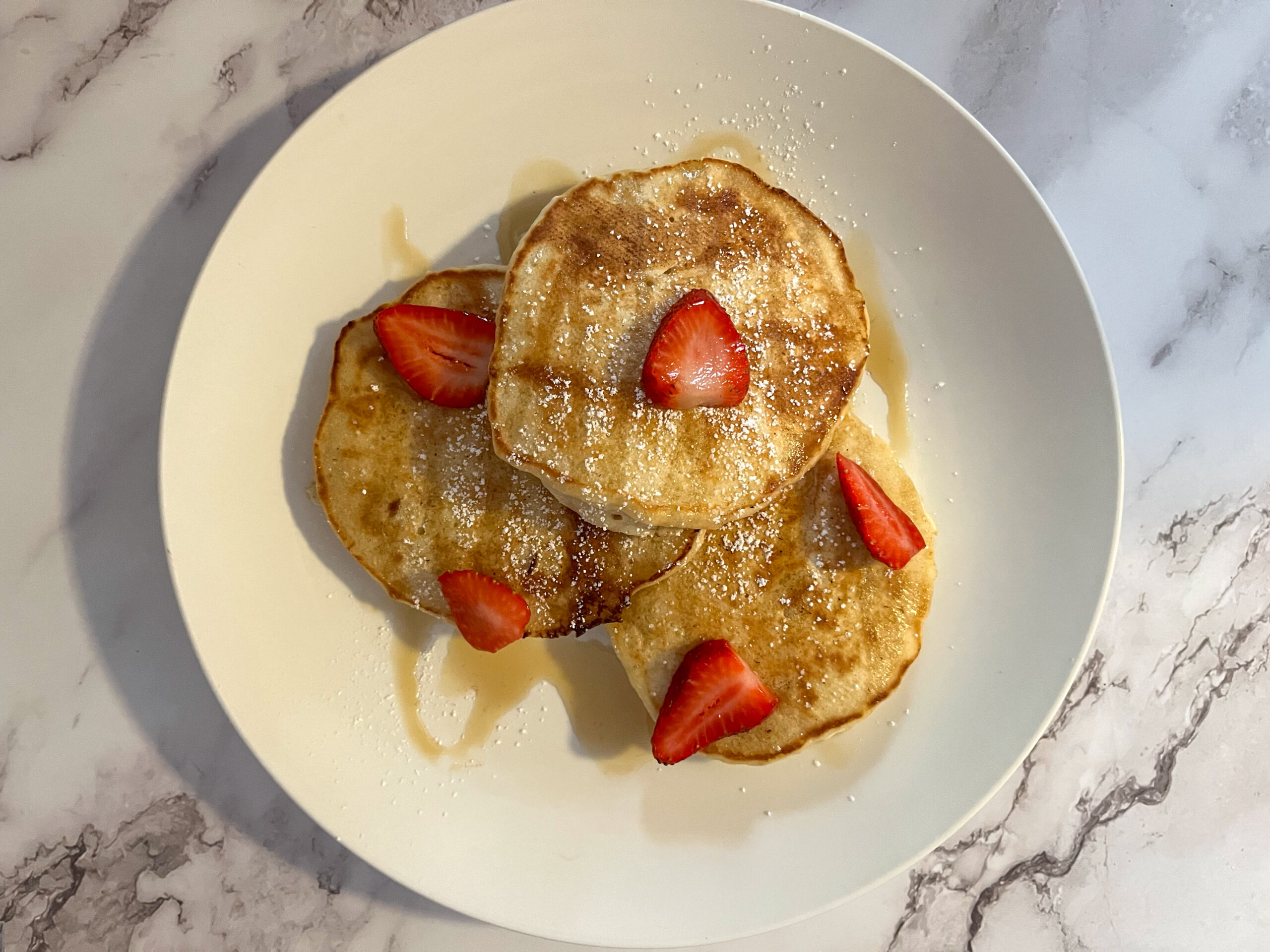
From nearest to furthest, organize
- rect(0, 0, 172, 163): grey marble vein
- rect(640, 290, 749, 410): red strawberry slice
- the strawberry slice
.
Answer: rect(640, 290, 749, 410): red strawberry slice < the strawberry slice < rect(0, 0, 172, 163): grey marble vein

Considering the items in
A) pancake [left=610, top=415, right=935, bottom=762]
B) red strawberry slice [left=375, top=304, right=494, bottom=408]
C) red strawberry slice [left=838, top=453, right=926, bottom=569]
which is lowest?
pancake [left=610, top=415, right=935, bottom=762]

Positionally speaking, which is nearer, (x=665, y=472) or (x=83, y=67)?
(x=665, y=472)

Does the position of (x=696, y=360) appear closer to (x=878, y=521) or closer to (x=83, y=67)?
(x=878, y=521)

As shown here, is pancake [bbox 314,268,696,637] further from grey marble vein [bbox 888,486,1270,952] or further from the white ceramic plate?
grey marble vein [bbox 888,486,1270,952]

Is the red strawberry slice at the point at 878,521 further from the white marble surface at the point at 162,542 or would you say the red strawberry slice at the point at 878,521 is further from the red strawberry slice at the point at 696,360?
the white marble surface at the point at 162,542

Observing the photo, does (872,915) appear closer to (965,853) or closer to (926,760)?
(965,853)

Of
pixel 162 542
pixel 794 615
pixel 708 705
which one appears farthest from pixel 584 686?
pixel 162 542

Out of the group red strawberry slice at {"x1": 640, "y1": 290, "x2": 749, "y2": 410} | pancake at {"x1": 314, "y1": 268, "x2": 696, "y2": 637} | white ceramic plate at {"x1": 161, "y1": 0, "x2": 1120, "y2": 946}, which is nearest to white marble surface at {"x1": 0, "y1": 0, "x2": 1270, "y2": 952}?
white ceramic plate at {"x1": 161, "y1": 0, "x2": 1120, "y2": 946}
